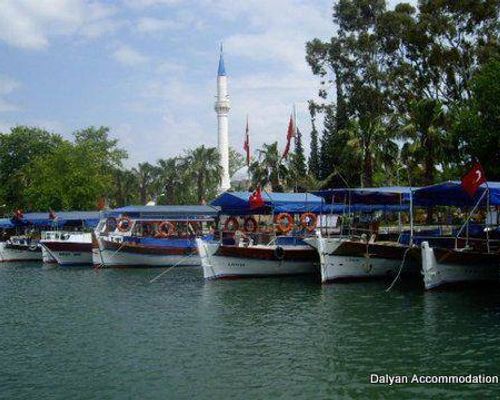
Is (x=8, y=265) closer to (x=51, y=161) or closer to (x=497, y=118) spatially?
(x=51, y=161)

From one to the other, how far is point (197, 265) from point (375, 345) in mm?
23465

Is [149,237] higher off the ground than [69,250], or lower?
higher

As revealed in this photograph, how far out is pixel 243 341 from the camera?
16.7 m

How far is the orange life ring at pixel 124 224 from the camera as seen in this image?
39.3 m

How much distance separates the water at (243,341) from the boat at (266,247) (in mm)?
2649

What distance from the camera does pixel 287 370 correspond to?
1380 centimetres

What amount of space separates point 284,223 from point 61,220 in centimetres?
2328

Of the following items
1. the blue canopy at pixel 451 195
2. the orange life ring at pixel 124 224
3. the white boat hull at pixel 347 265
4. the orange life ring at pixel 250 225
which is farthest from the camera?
the orange life ring at pixel 124 224

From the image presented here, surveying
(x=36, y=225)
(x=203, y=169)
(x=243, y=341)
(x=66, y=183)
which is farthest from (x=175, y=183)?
(x=243, y=341)

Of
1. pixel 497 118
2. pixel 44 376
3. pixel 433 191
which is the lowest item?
pixel 44 376

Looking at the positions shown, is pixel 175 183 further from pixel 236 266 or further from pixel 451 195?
pixel 451 195

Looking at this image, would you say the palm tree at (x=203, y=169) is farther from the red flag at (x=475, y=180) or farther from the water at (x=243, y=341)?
the red flag at (x=475, y=180)

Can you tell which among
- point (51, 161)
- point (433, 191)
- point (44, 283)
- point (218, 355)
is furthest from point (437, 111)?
point (51, 161)

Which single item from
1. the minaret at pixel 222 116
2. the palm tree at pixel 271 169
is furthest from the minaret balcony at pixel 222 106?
the palm tree at pixel 271 169
